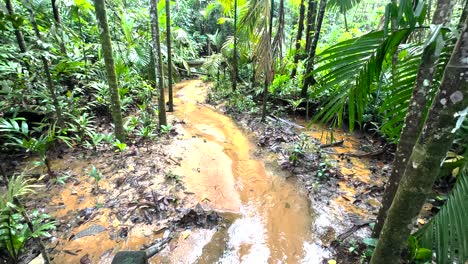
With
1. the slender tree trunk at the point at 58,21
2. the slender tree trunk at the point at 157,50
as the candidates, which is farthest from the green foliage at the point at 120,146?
the slender tree trunk at the point at 58,21

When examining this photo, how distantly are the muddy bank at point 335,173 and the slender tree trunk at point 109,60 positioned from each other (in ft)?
9.54

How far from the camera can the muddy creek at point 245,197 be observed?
9.39 ft

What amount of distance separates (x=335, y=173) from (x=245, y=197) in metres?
1.60

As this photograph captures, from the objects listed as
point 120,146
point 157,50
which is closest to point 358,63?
point 120,146

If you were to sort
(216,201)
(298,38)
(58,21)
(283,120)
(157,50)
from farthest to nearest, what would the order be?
(298,38)
(283,120)
(157,50)
(58,21)
(216,201)

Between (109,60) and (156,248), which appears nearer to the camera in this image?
(156,248)

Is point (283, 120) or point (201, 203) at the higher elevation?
point (283, 120)

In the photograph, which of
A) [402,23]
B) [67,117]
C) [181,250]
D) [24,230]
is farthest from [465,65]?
[67,117]

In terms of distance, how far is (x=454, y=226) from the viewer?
1622mm

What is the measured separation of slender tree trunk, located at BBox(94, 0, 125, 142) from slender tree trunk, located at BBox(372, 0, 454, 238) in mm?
3964

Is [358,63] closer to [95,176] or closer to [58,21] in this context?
[95,176]

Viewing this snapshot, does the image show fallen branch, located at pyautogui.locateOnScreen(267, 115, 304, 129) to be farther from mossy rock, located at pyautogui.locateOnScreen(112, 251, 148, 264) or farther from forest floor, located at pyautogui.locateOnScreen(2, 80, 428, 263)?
mossy rock, located at pyautogui.locateOnScreen(112, 251, 148, 264)

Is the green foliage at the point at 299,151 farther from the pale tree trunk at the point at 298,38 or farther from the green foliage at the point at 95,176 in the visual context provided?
the green foliage at the point at 95,176

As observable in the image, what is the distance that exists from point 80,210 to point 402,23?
378 centimetres
